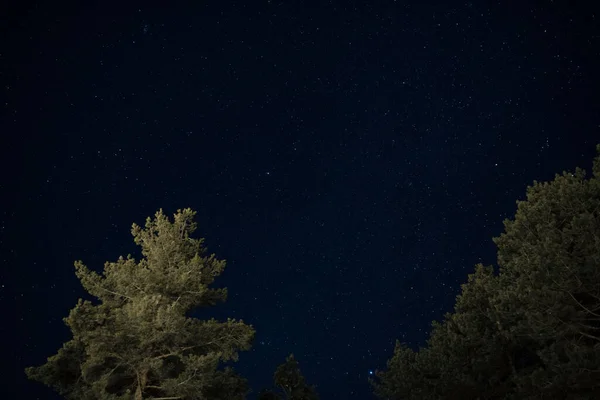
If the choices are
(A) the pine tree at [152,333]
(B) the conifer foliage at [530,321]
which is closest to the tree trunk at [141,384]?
(A) the pine tree at [152,333]

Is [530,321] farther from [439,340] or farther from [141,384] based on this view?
[141,384]

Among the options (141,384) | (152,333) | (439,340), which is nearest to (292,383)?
(439,340)

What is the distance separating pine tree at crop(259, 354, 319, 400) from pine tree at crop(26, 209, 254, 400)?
22.0ft

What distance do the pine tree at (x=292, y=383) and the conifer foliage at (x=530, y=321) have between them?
440cm

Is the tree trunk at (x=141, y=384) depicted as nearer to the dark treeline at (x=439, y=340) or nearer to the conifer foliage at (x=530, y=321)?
the dark treeline at (x=439, y=340)

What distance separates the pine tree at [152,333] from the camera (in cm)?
1183

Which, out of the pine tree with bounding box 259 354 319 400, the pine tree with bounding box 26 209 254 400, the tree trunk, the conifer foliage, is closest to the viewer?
the conifer foliage

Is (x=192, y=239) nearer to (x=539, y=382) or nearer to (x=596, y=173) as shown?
(x=539, y=382)

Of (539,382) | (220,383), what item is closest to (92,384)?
(220,383)

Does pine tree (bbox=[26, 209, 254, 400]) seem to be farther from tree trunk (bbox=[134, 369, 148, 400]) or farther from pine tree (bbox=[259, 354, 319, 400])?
pine tree (bbox=[259, 354, 319, 400])

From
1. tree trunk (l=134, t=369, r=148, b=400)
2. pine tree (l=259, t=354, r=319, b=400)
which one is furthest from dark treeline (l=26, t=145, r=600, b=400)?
pine tree (l=259, t=354, r=319, b=400)

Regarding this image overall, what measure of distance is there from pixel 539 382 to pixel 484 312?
18.7ft

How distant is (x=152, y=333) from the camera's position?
12.1 meters

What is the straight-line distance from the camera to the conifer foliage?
33.8ft
